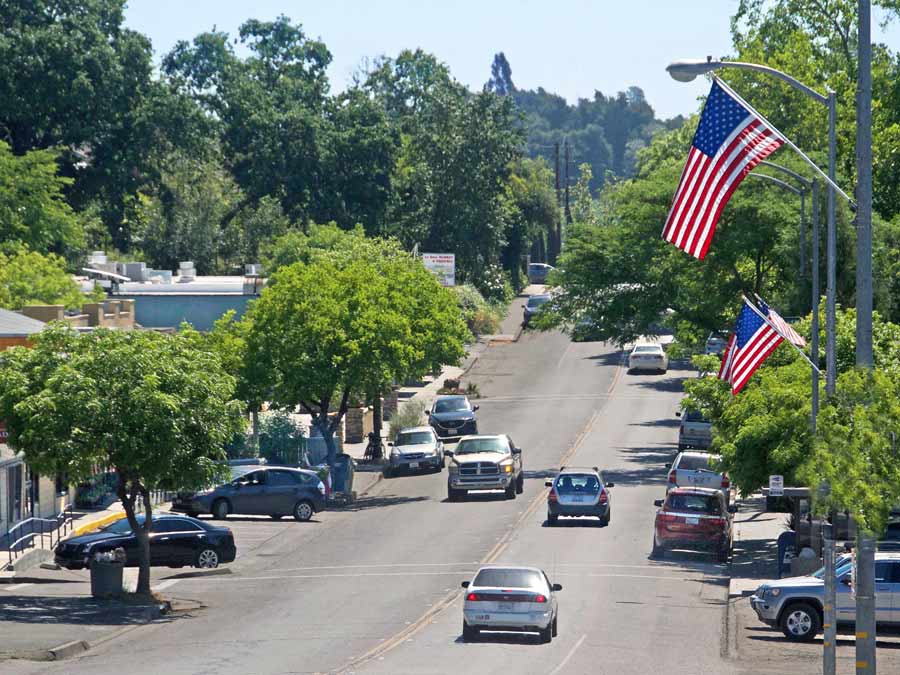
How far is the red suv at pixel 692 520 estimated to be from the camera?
38688mm

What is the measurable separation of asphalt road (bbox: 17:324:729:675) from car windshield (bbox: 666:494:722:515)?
140cm

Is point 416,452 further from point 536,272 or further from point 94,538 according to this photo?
point 536,272

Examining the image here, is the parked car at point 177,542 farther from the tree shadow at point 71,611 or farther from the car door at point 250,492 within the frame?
the car door at point 250,492

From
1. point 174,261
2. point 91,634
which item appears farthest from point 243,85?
point 91,634

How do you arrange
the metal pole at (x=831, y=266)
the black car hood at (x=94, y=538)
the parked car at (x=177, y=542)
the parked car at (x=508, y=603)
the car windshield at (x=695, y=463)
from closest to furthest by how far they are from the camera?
1. the metal pole at (x=831, y=266)
2. the parked car at (x=508, y=603)
3. the black car hood at (x=94, y=538)
4. the parked car at (x=177, y=542)
5. the car windshield at (x=695, y=463)

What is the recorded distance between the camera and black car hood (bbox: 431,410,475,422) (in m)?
62.9

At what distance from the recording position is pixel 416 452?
55250 millimetres

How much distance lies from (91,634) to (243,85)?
8093cm

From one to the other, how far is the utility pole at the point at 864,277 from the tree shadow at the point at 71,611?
17108mm

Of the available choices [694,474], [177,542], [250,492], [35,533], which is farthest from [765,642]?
[250,492]

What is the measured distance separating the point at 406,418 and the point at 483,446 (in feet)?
49.0

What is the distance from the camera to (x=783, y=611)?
2847 centimetres

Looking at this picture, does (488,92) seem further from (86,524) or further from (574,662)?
(574,662)

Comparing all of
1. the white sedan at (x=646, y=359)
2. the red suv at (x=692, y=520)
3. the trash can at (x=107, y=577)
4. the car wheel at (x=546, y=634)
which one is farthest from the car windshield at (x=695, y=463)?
the white sedan at (x=646, y=359)
